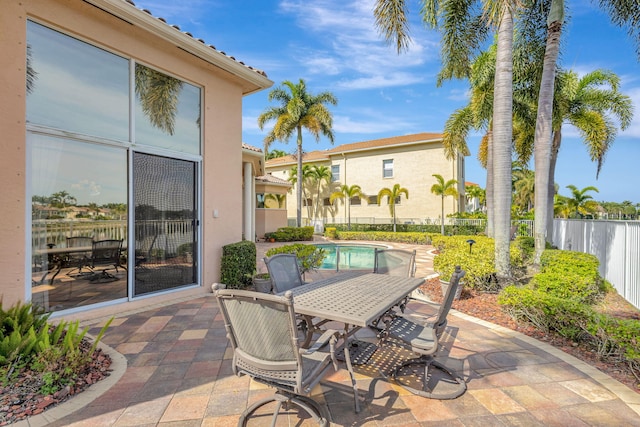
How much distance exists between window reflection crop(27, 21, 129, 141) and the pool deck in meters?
3.39

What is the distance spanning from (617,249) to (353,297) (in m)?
7.00

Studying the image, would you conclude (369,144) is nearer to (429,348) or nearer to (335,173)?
(335,173)

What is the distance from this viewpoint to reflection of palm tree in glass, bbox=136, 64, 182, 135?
562cm

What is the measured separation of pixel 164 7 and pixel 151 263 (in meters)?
5.46

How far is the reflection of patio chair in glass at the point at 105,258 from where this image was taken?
5.62m

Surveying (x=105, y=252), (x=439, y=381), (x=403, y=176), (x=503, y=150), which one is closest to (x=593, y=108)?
(x=503, y=150)

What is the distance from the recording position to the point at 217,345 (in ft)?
13.0

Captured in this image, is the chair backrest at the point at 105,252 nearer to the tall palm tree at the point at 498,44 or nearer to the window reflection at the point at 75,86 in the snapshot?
the window reflection at the point at 75,86

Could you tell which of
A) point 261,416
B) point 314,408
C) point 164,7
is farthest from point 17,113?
point 314,408

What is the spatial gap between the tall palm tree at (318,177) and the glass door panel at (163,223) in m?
22.1

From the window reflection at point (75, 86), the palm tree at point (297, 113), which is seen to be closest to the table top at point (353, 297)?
the window reflection at point (75, 86)

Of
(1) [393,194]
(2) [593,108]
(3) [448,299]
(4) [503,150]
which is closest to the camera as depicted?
(3) [448,299]

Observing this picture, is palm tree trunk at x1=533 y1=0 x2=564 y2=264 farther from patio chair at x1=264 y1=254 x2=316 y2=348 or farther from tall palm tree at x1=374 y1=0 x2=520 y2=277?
patio chair at x1=264 y1=254 x2=316 y2=348

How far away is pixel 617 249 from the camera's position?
6.71m
